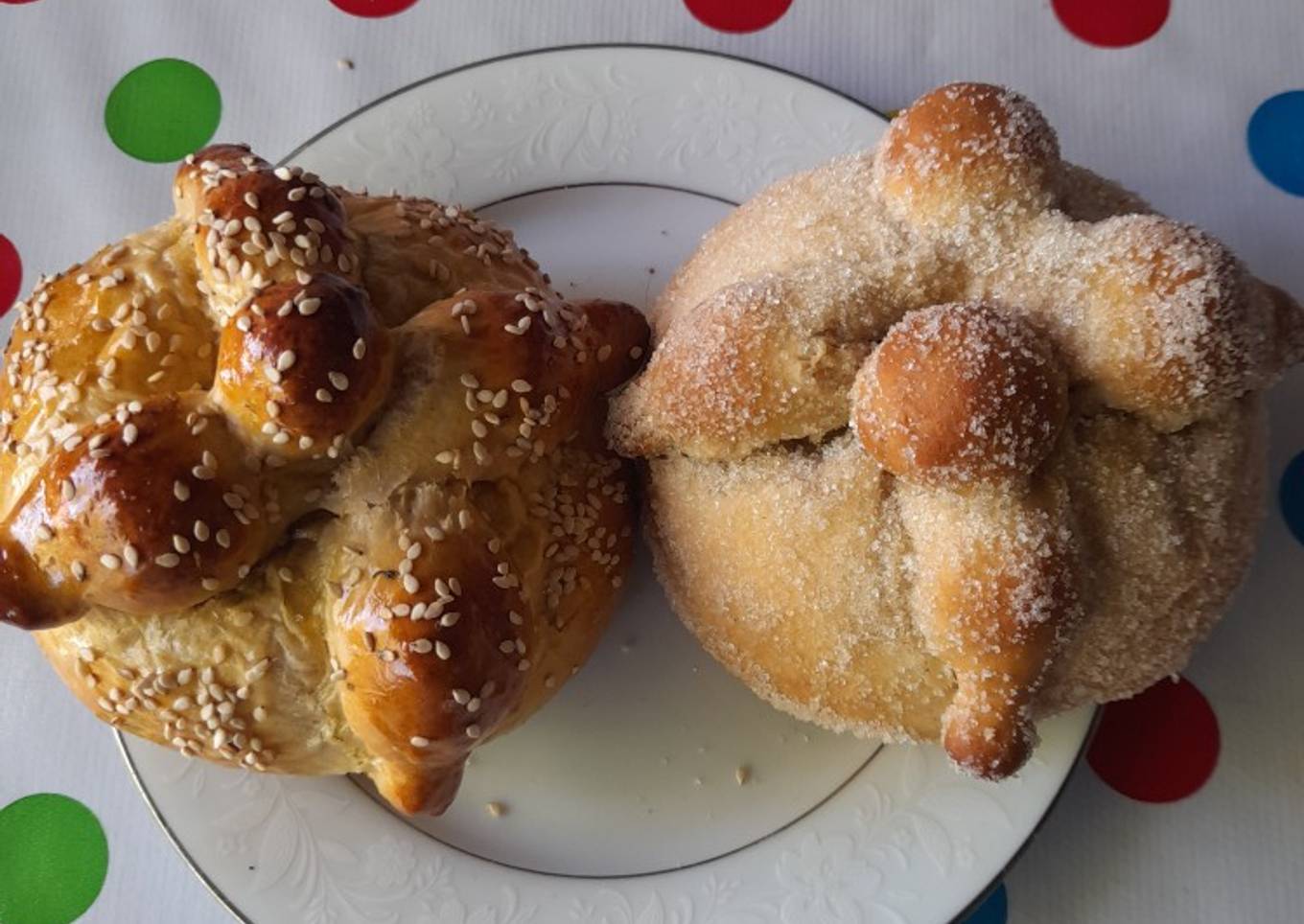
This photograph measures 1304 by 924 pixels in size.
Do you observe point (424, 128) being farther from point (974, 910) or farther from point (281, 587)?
point (974, 910)

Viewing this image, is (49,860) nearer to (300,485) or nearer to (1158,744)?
(300,485)

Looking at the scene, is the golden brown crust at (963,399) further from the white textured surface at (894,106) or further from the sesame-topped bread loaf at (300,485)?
the white textured surface at (894,106)

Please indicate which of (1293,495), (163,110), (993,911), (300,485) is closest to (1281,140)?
(1293,495)

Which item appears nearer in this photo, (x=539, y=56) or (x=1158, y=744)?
(x=1158, y=744)

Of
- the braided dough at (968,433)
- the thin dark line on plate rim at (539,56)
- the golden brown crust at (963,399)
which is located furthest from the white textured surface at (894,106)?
the golden brown crust at (963,399)

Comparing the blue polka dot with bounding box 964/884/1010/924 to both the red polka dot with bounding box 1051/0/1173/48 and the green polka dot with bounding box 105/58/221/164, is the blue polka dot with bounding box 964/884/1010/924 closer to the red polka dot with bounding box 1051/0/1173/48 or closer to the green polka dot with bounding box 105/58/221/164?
the red polka dot with bounding box 1051/0/1173/48

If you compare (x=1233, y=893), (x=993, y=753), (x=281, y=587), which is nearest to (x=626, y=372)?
(x=281, y=587)
